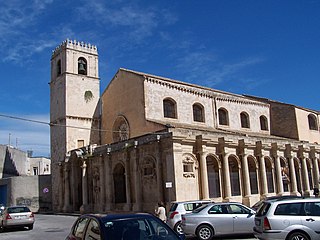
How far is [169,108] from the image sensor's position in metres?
33.4

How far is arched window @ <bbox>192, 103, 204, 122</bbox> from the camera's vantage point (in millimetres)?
35094

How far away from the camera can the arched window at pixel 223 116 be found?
37.4 metres

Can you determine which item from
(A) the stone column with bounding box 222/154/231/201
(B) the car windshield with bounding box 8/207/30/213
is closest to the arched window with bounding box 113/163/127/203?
(A) the stone column with bounding box 222/154/231/201

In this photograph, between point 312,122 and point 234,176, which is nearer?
point 234,176

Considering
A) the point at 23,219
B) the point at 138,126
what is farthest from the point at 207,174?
the point at 23,219

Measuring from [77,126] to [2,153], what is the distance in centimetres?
1463

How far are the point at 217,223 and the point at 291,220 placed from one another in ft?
12.9

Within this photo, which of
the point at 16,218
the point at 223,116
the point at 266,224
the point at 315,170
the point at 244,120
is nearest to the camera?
the point at 266,224

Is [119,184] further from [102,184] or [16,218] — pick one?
[16,218]

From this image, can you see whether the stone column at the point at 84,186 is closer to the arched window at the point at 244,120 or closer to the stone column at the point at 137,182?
the stone column at the point at 137,182

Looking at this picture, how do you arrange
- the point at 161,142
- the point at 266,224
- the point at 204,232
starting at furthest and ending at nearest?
the point at 161,142 → the point at 204,232 → the point at 266,224

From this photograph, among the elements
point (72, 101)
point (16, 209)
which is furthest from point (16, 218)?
point (72, 101)

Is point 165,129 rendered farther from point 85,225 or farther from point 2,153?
point 2,153

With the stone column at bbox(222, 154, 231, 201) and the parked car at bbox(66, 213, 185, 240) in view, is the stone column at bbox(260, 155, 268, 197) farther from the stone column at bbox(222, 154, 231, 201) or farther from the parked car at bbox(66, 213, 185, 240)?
the parked car at bbox(66, 213, 185, 240)
